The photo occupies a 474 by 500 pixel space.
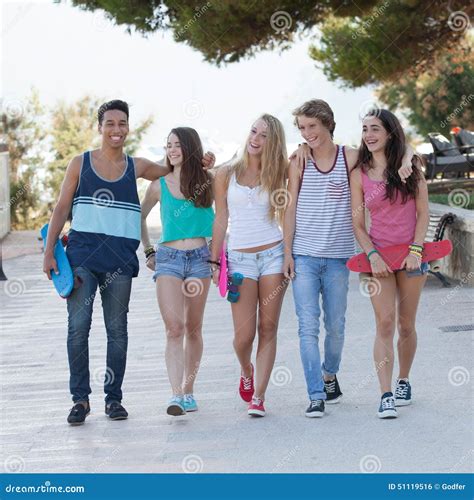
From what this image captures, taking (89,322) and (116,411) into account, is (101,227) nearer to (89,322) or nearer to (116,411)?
(89,322)

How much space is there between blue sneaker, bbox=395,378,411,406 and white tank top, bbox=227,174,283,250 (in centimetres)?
112

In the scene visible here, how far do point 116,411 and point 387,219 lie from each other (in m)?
1.92

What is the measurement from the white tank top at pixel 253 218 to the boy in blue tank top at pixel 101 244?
62cm

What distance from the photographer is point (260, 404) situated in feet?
22.0

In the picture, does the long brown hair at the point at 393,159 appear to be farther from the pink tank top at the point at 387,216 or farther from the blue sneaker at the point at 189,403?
the blue sneaker at the point at 189,403

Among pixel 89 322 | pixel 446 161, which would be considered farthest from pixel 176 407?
pixel 446 161

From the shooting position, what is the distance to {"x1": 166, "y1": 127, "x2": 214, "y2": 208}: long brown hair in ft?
22.4

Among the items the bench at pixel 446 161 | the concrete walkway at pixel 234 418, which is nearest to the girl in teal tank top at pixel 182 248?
the concrete walkway at pixel 234 418

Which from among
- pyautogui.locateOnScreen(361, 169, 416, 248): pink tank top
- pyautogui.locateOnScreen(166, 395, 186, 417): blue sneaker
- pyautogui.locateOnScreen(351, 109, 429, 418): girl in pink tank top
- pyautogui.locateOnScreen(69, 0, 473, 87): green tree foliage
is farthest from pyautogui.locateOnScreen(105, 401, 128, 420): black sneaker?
pyautogui.locateOnScreen(69, 0, 473, 87): green tree foliage

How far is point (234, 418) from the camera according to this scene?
22.0 ft

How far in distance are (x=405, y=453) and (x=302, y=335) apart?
113cm

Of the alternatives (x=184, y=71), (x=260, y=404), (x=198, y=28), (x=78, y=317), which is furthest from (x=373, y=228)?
(x=184, y=71)

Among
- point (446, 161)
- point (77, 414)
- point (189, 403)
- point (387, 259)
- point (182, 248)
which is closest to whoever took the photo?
point (387, 259)
